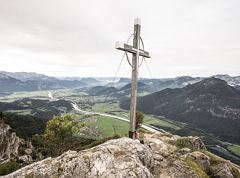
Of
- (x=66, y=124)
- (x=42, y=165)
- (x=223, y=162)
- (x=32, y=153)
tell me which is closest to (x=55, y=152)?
(x=66, y=124)

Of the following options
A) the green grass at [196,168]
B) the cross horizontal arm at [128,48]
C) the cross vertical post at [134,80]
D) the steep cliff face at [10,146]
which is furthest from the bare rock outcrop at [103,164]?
the steep cliff face at [10,146]

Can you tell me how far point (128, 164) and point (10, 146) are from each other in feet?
251

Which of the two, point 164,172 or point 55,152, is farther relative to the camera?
point 55,152

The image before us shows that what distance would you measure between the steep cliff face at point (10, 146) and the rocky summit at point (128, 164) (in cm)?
6267

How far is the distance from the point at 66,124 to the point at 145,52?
113ft

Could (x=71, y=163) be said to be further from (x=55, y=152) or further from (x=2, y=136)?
(x=2, y=136)

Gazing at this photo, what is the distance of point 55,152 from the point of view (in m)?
60.0

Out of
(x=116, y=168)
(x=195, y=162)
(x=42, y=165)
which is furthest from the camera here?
(x=195, y=162)

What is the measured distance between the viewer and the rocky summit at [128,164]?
1855 cm

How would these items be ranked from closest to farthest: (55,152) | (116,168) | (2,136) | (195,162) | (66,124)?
(116,168)
(195,162)
(66,124)
(55,152)
(2,136)

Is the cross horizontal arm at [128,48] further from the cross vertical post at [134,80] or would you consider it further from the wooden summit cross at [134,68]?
the cross vertical post at [134,80]

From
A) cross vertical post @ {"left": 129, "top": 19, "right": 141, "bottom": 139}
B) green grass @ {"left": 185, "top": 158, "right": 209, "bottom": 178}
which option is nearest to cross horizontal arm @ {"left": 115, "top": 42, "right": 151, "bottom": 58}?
cross vertical post @ {"left": 129, "top": 19, "right": 141, "bottom": 139}

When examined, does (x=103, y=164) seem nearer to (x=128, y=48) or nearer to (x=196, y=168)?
(x=196, y=168)

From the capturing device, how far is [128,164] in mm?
18828
